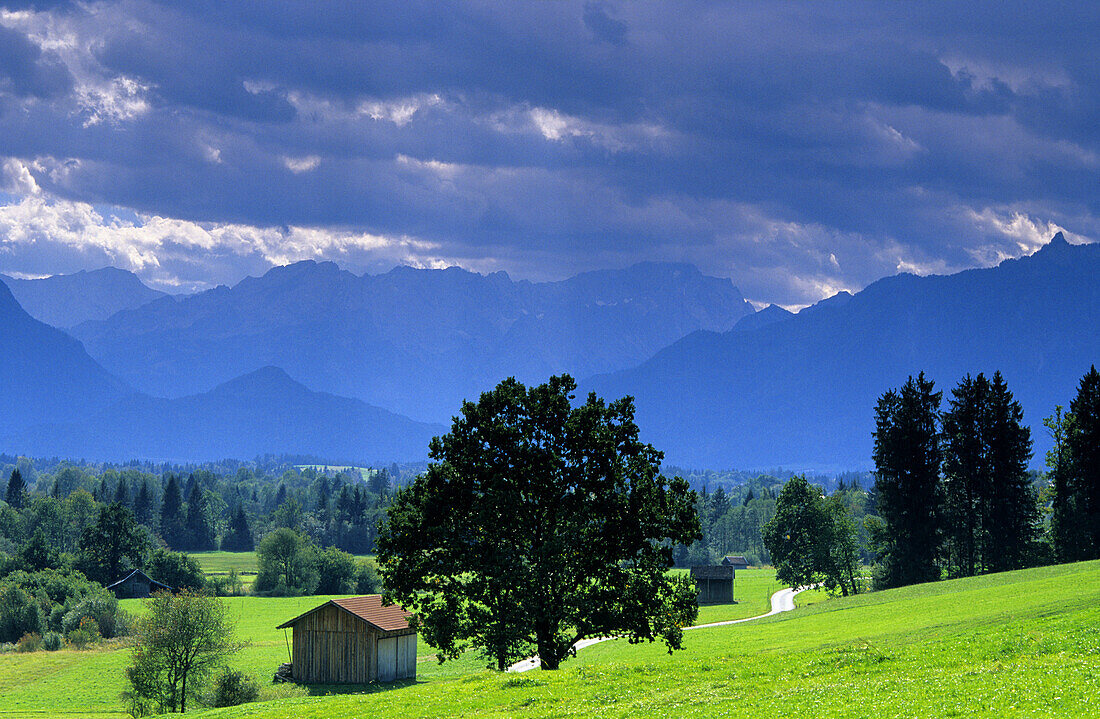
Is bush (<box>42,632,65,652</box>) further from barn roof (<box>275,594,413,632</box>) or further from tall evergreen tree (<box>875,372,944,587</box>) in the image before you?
tall evergreen tree (<box>875,372,944,587</box>)

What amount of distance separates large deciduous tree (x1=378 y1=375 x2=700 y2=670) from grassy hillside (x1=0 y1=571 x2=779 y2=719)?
90.8 feet

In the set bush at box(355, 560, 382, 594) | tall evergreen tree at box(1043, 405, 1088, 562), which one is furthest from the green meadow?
bush at box(355, 560, 382, 594)

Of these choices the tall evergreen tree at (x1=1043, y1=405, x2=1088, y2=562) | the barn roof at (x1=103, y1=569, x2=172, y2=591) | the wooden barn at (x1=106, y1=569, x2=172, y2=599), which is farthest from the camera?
the wooden barn at (x1=106, y1=569, x2=172, y2=599)

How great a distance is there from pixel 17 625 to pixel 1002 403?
10018cm

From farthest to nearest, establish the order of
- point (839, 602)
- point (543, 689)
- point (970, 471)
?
point (970, 471)
point (839, 602)
point (543, 689)

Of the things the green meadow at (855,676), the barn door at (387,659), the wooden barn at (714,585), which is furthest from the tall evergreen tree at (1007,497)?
the barn door at (387,659)

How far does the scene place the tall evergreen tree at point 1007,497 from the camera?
267 ft

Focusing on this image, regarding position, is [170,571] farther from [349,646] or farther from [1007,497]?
[1007,497]

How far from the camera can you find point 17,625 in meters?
98.8

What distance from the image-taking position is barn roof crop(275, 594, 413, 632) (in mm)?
63750

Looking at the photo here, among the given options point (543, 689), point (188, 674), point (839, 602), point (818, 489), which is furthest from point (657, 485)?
point (818, 489)

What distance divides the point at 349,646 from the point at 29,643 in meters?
48.5

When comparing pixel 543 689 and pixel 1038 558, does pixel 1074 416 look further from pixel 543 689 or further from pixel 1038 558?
pixel 543 689

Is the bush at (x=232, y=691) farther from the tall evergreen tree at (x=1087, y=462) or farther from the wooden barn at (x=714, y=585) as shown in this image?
the wooden barn at (x=714, y=585)
